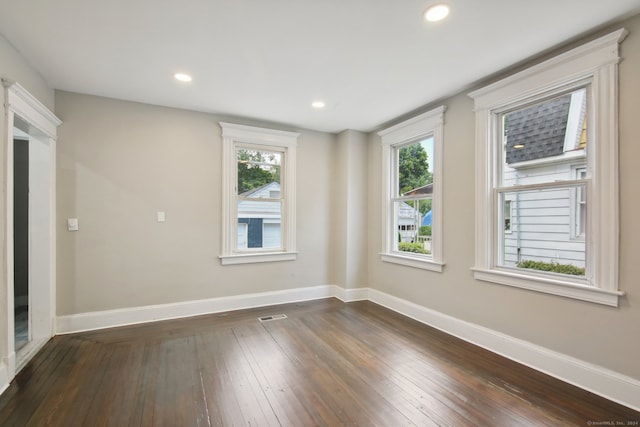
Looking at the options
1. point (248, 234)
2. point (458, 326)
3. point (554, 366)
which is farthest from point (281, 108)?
point (554, 366)

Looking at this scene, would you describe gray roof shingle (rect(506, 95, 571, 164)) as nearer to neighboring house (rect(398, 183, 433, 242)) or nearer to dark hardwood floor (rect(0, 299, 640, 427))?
neighboring house (rect(398, 183, 433, 242))

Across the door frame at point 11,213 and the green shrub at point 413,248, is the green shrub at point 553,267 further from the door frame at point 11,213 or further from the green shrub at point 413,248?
the door frame at point 11,213

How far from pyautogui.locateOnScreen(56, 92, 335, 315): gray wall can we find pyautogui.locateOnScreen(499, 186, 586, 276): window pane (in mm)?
3039

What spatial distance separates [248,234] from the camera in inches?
169

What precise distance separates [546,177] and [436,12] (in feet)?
5.54

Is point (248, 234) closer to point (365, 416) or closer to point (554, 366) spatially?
point (365, 416)

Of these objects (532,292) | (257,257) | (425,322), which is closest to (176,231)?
(257,257)

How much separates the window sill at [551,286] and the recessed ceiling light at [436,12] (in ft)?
7.23

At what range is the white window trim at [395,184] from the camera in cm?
346

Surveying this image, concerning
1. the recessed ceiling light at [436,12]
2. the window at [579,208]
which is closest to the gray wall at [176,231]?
the window at [579,208]

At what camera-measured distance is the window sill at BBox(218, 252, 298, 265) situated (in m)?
4.02

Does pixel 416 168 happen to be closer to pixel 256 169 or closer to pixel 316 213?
pixel 316 213

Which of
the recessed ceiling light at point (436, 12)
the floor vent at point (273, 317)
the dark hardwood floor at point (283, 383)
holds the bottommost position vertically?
the floor vent at point (273, 317)

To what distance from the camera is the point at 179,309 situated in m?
3.75
